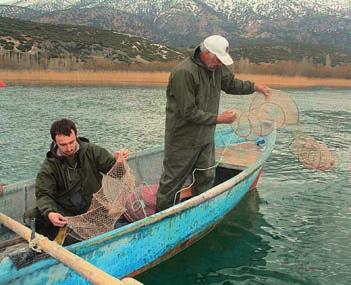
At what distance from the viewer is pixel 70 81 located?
3675 centimetres

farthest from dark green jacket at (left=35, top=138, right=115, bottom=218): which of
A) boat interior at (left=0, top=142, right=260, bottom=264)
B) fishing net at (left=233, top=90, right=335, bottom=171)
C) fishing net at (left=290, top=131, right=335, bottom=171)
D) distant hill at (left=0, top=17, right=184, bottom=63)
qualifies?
distant hill at (left=0, top=17, right=184, bottom=63)

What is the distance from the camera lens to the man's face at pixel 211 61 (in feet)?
18.1

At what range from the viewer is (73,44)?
2058 inches

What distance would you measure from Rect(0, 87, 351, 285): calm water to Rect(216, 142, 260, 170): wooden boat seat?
70cm

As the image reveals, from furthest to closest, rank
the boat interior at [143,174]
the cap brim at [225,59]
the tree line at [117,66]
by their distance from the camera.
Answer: the tree line at [117,66] → the cap brim at [225,59] → the boat interior at [143,174]

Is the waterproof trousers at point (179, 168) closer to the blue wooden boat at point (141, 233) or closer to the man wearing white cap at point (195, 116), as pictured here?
the man wearing white cap at point (195, 116)

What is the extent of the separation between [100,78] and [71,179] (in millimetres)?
32231

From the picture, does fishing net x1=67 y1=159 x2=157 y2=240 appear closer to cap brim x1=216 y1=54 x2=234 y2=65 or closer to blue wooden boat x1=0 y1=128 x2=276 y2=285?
blue wooden boat x1=0 y1=128 x2=276 y2=285

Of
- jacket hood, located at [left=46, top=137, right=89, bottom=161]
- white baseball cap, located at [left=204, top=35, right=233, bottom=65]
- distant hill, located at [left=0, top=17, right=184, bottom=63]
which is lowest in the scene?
jacket hood, located at [left=46, top=137, right=89, bottom=161]

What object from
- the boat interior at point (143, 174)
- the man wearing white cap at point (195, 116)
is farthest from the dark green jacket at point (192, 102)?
the boat interior at point (143, 174)

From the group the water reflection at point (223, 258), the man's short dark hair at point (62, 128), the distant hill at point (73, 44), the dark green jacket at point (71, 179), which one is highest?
the distant hill at point (73, 44)

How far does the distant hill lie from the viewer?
47.7 m

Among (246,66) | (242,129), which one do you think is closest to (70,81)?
(246,66)

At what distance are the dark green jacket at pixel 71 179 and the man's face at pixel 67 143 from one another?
13 centimetres
